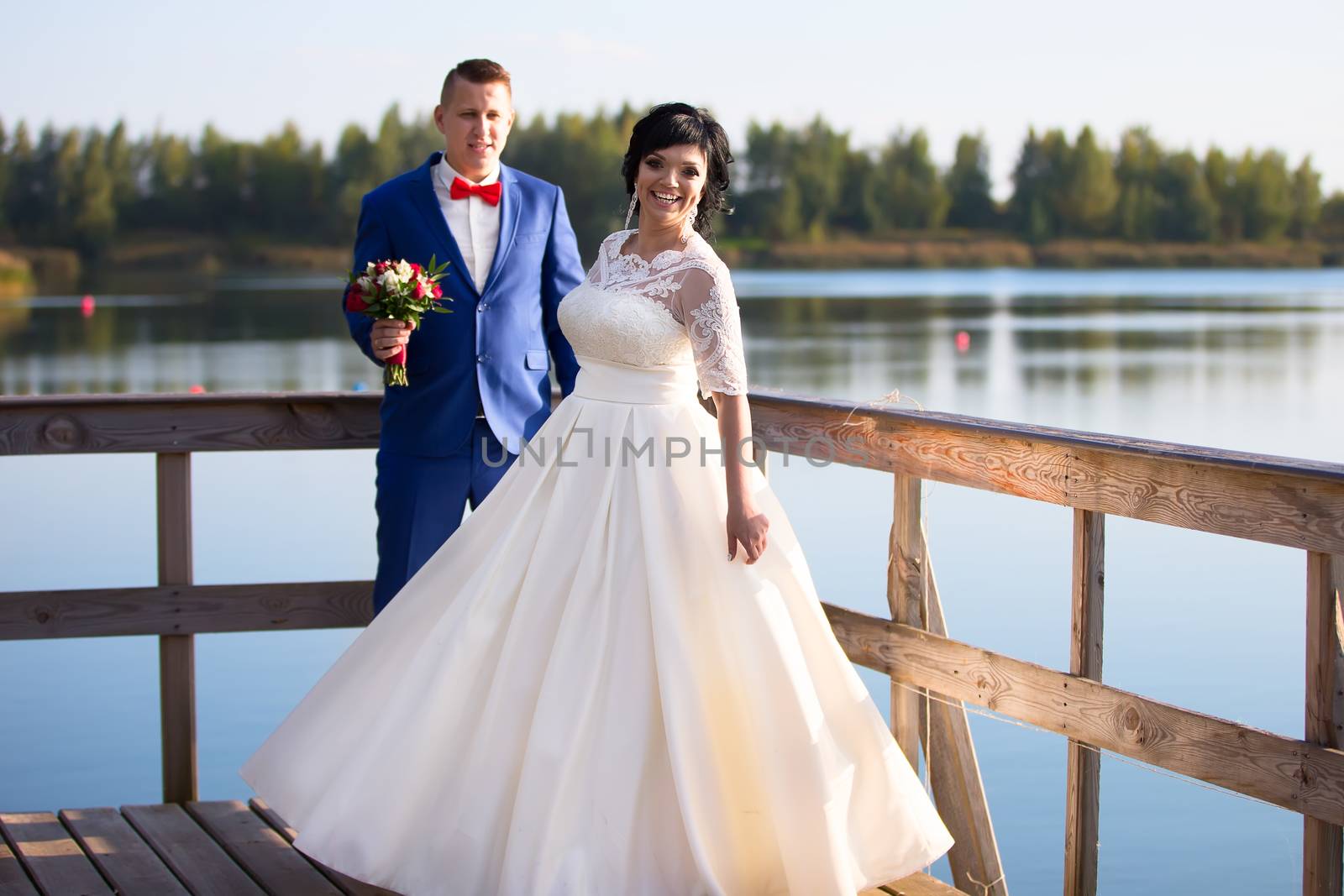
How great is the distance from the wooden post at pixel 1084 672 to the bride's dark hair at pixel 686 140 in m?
1.00

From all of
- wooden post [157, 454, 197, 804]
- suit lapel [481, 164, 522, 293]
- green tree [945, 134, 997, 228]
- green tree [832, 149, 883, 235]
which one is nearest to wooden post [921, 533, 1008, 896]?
suit lapel [481, 164, 522, 293]

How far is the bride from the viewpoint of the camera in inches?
104

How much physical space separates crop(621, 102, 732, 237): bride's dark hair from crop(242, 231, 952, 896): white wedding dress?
0.19 metres

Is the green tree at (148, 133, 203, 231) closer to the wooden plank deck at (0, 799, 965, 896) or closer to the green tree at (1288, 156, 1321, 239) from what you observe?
the green tree at (1288, 156, 1321, 239)

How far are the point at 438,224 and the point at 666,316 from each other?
36.2 inches

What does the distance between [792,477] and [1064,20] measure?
42.1m

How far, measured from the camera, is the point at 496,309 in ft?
11.5

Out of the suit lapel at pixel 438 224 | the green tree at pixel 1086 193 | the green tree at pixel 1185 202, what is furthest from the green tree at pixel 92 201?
the suit lapel at pixel 438 224

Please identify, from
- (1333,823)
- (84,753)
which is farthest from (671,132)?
(84,753)

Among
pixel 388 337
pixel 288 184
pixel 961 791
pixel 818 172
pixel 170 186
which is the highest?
pixel 818 172

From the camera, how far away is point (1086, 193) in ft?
157

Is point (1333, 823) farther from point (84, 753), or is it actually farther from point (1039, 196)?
point (1039, 196)

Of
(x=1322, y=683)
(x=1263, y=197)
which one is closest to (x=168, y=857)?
(x=1322, y=683)

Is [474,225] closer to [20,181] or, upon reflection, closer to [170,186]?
[20,181]
